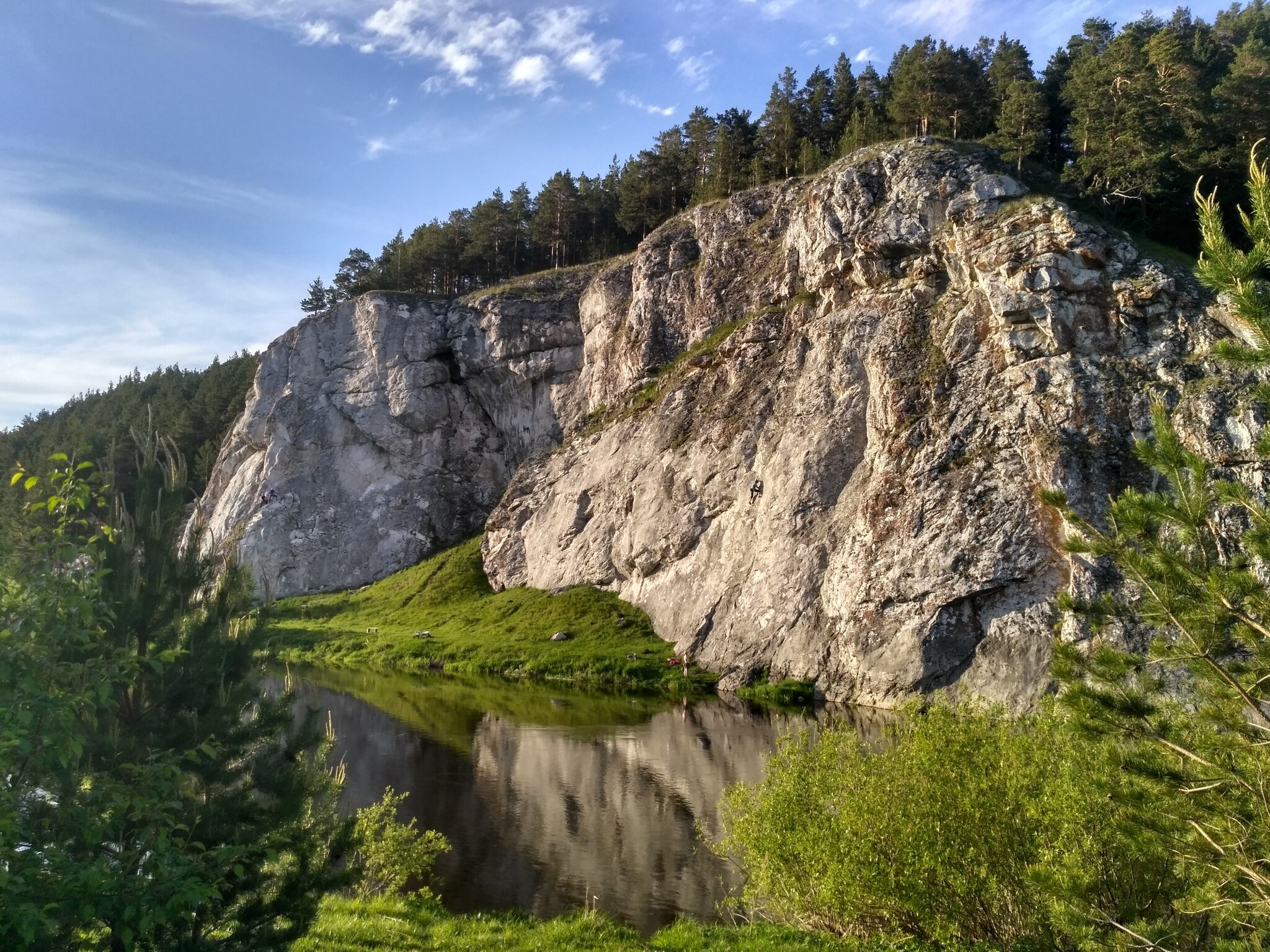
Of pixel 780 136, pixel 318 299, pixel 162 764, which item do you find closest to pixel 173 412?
pixel 318 299

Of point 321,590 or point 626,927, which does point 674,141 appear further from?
point 626,927

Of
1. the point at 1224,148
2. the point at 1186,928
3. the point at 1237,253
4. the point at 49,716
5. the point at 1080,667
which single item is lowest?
the point at 1186,928

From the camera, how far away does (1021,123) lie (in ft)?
174

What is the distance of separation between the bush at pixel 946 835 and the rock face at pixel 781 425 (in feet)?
30.0

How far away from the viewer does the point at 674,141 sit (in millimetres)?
82938

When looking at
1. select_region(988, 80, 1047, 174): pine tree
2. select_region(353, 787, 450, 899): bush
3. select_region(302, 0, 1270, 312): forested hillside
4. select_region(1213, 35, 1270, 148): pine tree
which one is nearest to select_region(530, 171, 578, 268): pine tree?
select_region(302, 0, 1270, 312): forested hillside

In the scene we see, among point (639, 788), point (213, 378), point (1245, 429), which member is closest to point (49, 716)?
point (639, 788)

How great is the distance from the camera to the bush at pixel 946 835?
379 inches

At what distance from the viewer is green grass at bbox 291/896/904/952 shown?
1202 cm

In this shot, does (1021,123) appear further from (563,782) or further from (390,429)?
(390,429)

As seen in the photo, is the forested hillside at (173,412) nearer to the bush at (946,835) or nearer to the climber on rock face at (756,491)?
the climber on rock face at (756,491)

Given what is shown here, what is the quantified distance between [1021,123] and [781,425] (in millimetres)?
24720

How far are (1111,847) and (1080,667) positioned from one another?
2.31 m

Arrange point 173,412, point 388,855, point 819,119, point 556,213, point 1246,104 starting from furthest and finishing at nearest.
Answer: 1. point 173,412
2. point 556,213
3. point 819,119
4. point 1246,104
5. point 388,855
